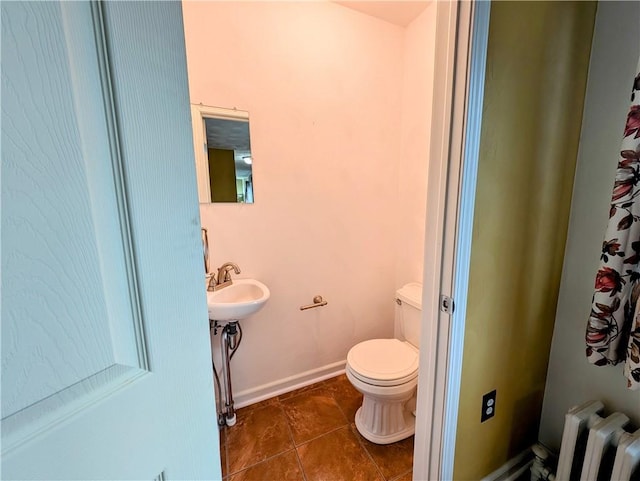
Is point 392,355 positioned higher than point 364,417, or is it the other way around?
point 392,355

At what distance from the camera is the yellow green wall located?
0.87 metres

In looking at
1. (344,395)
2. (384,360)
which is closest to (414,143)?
(384,360)

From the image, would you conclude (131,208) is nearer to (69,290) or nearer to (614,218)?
(69,290)

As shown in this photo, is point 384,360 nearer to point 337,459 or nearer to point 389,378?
point 389,378

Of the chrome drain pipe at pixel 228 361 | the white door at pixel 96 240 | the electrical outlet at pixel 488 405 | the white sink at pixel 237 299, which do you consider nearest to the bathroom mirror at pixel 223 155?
the white sink at pixel 237 299

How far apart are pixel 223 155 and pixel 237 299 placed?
79cm

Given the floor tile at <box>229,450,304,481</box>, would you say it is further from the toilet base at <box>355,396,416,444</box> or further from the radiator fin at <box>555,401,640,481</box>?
the radiator fin at <box>555,401,640,481</box>

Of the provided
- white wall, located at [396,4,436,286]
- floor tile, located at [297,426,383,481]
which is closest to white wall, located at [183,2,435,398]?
white wall, located at [396,4,436,286]

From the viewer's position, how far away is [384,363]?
151 cm

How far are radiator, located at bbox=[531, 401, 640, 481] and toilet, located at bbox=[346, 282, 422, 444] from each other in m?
0.60

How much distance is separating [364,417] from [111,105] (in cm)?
174

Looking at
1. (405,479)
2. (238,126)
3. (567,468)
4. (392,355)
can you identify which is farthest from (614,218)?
(238,126)

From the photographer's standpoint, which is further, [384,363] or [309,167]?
[309,167]

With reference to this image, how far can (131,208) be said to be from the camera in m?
0.39
